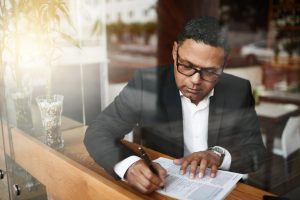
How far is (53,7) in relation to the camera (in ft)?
5.32

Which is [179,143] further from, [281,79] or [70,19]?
[281,79]

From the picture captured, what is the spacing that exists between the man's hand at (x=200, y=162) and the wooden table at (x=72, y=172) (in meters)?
0.12

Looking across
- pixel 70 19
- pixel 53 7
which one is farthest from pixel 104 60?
pixel 53 7

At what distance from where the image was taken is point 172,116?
1651 millimetres

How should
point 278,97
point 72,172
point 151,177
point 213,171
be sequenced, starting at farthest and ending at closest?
1. point 278,97
2. point 72,172
3. point 213,171
4. point 151,177

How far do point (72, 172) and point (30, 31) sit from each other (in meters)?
0.80

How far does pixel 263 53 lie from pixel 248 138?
644 cm

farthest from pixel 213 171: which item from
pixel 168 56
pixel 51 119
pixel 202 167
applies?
pixel 168 56

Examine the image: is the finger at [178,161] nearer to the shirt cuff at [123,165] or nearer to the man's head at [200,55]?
the shirt cuff at [123,165]

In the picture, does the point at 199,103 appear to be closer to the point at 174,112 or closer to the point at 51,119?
the point at 174,112

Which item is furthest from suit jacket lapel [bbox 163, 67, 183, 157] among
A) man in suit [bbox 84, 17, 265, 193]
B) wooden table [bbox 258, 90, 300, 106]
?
wooden table [bbox 258, 90, 300, 106]

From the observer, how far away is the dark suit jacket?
5.24 ft

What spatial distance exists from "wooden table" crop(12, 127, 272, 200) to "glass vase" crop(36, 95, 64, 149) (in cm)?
5

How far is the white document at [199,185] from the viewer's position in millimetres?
1046
